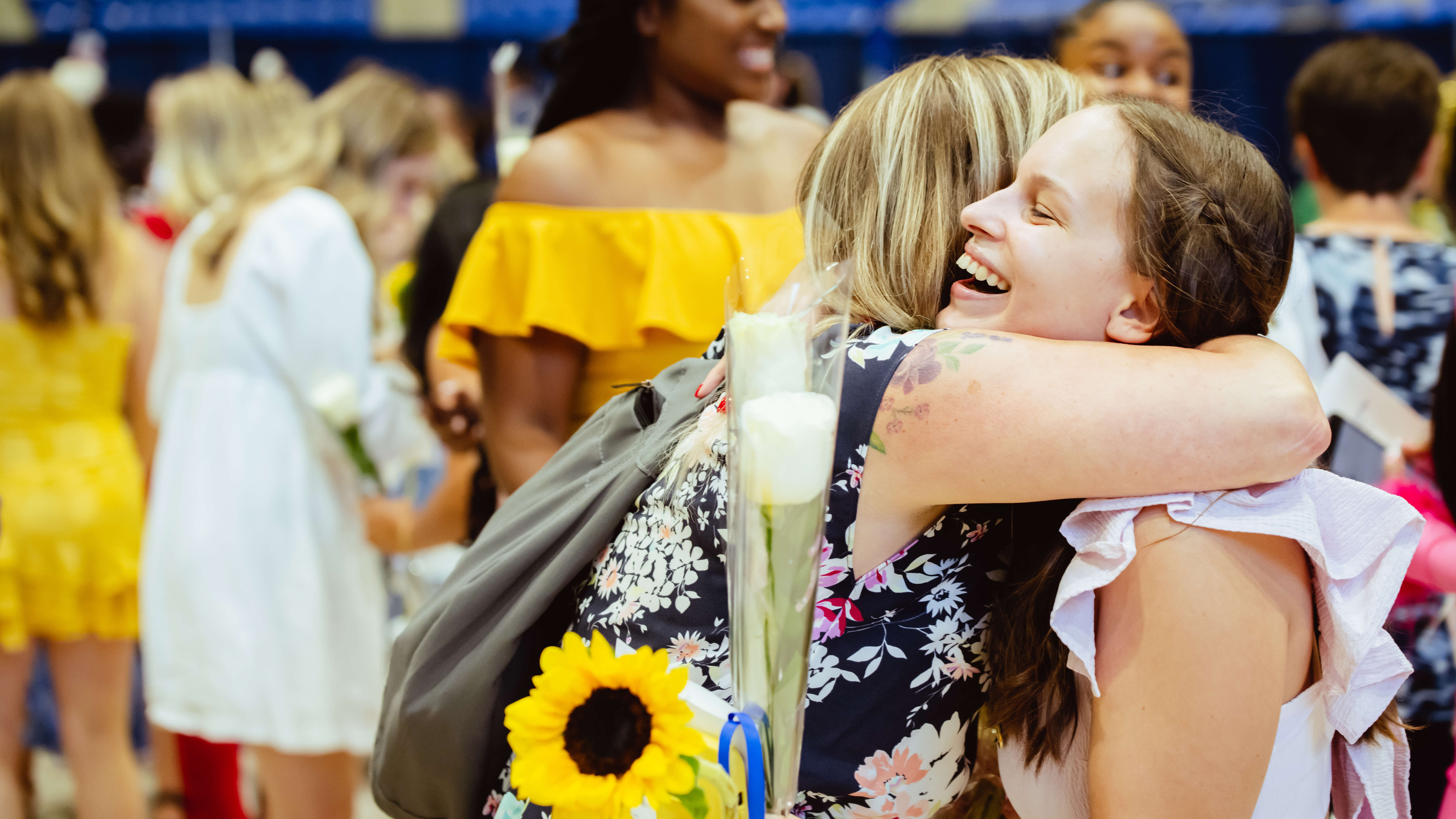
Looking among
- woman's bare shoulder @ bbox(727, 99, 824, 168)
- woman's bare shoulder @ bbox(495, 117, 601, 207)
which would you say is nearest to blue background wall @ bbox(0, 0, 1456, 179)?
woman's bare shoulder @ bbox(727, 99, 824, 168)

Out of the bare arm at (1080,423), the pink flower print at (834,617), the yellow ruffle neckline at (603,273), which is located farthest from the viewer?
the yellow ruffle neckline at (603,273)

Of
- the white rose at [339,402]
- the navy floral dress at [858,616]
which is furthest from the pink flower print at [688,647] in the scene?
the white rose at [339,402]

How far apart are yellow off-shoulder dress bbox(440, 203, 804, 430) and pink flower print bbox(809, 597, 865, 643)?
0.88 meters

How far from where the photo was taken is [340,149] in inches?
126

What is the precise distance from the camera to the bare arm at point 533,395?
1.95 meters

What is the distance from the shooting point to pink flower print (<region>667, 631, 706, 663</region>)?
1.14m

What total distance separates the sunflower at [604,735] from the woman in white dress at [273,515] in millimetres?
1911

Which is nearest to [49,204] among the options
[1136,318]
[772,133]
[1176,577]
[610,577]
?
[772,133]

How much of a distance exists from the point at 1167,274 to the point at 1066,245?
0.31 ft

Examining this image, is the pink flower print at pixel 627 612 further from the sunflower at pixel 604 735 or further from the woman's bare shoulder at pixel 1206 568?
the woman's bare shoulder at pixel 1206 568

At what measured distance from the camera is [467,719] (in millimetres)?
1254

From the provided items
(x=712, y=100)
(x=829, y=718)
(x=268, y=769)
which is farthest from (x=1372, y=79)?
(x=268, y=769)

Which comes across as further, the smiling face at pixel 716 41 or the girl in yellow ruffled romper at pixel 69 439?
the girl in yellow ruffled romper at pixel 69 439

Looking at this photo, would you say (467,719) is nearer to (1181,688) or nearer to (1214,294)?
(1181,688)
